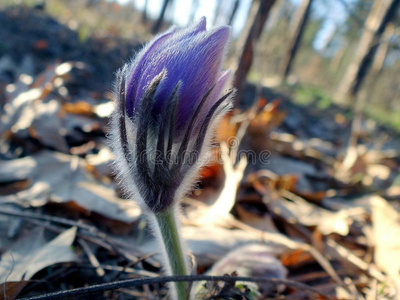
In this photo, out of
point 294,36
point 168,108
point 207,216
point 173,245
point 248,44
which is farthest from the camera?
point 294,36

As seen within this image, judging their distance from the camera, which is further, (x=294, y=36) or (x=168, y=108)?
(x=294, y=36)

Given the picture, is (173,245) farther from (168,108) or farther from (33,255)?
(33,255)

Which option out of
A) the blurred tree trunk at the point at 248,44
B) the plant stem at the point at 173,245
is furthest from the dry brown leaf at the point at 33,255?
the blurred tree trunk at the point at 248,44

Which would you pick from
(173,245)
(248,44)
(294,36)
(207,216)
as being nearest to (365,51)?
(294,36)

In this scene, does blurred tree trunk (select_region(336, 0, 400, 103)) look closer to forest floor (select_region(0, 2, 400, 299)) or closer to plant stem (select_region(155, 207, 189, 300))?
forest floor (select_region(0, 2, 400, 299))

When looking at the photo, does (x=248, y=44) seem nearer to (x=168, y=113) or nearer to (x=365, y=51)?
(x=168, y=113)

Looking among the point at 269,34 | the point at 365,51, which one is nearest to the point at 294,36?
the point at 365,51

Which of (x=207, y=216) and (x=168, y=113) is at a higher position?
(x=168, y=113)

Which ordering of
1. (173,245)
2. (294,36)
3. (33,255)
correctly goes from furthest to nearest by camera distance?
(294,36), (33,255), (173,245)

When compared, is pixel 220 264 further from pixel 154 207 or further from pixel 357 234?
pixel 357 234
